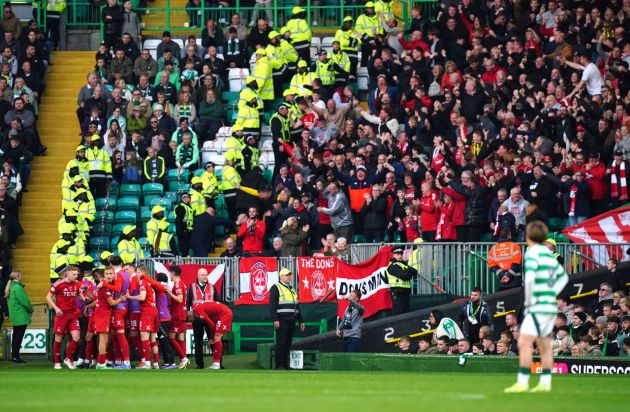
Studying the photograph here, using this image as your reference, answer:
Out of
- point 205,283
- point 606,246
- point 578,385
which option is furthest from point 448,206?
point 578,385

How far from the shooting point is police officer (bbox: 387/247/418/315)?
27161 millimetres

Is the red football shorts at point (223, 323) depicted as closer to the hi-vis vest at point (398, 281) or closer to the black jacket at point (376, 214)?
the hi-vis vest at point (398, 281)

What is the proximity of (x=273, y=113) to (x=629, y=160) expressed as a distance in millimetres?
10258

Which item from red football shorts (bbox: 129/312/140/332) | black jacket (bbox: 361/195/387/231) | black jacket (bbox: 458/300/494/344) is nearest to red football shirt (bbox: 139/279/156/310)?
red football shorts (bbox: 129/312/140/332)

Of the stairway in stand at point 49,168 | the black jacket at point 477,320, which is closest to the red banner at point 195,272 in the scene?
the stairway in stand at point 49,168

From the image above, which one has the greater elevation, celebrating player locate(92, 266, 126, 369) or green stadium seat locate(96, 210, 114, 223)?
green stadium seat locate(96, 210, 114, 223)

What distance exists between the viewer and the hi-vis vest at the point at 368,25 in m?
35.8

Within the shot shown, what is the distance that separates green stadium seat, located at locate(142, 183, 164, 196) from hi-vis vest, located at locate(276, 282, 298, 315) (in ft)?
29.0

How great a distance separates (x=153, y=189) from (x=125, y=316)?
9.42 metres

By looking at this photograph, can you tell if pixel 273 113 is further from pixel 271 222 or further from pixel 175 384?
pixel 175 384

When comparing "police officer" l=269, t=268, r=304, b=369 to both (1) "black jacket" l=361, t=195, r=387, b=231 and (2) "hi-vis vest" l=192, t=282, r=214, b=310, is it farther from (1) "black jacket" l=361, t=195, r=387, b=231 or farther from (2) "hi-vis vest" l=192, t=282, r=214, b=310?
(1) "black jacket" l=361, t=195, r=387, b=231

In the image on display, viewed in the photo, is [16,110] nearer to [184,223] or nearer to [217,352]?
[184,223]

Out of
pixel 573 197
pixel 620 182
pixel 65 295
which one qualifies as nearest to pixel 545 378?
pixel 65 295

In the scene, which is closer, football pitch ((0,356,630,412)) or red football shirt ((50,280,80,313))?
football pitch ((0,356,630,412))
